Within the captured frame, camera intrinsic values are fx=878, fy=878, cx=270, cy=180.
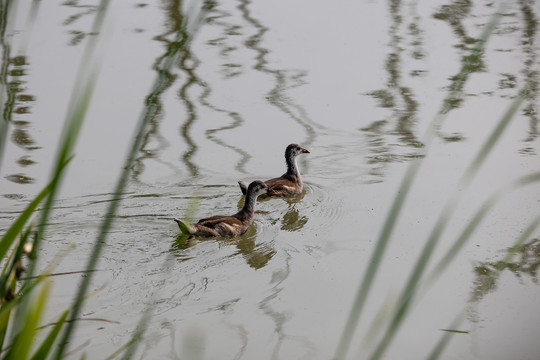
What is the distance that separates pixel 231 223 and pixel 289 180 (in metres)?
0.92

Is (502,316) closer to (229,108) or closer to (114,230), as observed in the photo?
(114,230)

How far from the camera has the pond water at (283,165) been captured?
464cm

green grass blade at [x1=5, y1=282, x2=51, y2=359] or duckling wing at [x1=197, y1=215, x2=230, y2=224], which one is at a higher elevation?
green grass blade at [x1=5, y1=282, x2=51, y2=359]

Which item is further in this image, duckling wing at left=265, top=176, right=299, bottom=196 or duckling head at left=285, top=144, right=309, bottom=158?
duckling head at left=285, top=144, right=309, bottom=158

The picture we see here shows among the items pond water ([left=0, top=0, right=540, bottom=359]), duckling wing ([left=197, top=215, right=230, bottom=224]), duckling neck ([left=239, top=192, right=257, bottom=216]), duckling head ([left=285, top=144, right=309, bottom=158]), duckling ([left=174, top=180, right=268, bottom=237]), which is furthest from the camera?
duckling head ([left=285, top=144, right=309, bottom=158])

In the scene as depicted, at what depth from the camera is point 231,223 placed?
20.2 feet

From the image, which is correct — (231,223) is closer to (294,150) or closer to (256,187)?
(256,187)

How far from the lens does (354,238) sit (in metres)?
5.82

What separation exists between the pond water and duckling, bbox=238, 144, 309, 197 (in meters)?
0.10

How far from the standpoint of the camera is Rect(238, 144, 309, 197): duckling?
22.3 feet

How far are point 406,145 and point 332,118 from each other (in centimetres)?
77

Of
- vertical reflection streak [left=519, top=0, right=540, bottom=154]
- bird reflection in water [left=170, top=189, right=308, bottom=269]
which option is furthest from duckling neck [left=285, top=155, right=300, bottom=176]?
vertical reflection streak [left=519, top=0, right=540, bottom=154]

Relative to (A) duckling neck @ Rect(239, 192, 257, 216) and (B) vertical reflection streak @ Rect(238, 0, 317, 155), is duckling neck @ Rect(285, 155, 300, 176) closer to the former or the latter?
(B) vertical reflection streak @ Rect(238, 0, 317, 155)

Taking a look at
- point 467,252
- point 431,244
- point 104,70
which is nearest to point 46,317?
point 467,252
